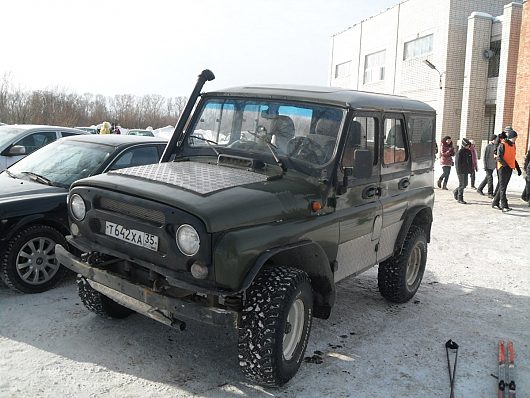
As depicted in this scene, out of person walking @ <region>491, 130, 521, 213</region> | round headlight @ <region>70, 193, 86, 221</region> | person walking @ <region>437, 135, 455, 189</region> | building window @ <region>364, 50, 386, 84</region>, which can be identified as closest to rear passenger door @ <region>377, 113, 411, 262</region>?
round headlight @ <region>70, 193, 86, 221</region>

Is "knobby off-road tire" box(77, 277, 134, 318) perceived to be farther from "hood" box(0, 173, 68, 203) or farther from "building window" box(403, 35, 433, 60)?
"building window" box(403, 35, 433, 60)

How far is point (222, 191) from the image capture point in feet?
11.9

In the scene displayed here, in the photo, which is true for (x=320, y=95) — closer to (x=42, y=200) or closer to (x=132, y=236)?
(x=132, y=236)

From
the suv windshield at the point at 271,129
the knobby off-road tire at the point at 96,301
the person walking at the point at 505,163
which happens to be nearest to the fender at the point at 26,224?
the knobby off-road tire at the point at 96,301

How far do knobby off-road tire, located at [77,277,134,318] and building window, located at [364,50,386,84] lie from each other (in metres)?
30.1

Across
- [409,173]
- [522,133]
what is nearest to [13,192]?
[409,173]

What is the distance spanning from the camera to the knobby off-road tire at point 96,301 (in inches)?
178

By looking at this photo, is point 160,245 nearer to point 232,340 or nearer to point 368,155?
point 232,340

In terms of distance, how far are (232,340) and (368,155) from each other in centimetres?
195

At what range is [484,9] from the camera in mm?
26609

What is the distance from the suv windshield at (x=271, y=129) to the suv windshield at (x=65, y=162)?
1681 millimetres

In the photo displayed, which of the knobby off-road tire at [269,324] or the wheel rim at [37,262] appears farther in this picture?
the wheel rim at [37,262]

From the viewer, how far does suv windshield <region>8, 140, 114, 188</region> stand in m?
5.94

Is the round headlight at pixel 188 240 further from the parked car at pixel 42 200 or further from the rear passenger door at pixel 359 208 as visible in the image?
the parked car at pixel 42 200
